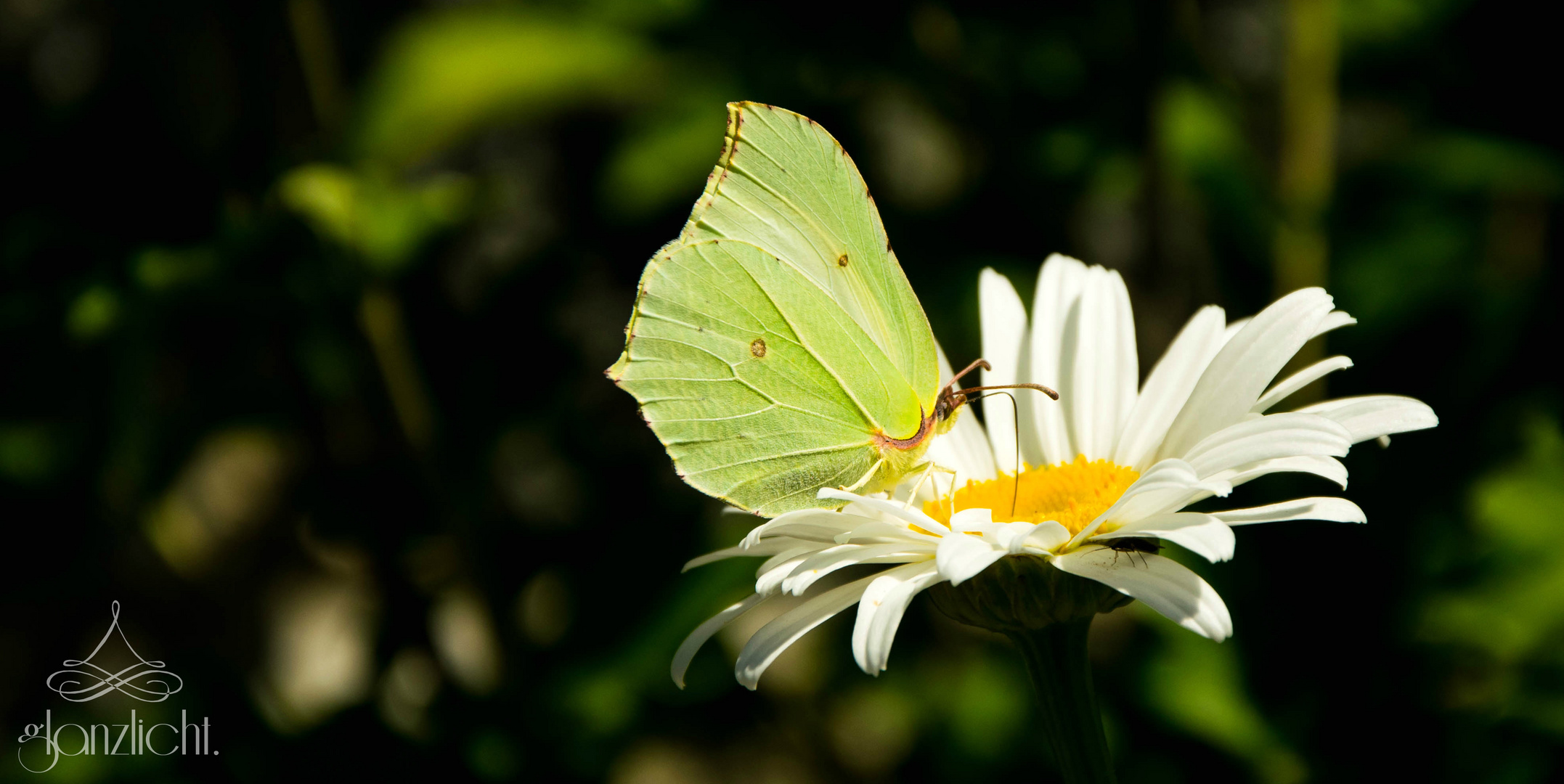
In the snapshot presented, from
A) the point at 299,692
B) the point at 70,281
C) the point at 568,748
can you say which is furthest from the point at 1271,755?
the point at 299,692

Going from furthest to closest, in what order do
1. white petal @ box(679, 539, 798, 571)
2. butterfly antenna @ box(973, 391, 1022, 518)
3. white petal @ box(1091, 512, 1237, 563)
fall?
butterfly antenna @ box(973, 391, 1022, 518) → white petal @ box(679, 539, 798, 571) → white petal @ box(1091, 512, 1237, 563)

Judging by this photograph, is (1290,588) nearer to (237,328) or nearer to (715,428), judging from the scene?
(715,428)

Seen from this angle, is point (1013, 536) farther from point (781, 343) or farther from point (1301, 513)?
point (781, 343)

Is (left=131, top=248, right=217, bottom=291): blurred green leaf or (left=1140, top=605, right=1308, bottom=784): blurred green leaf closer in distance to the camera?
(left=131, top=248, right=217, bottom=291): blurred green leaf

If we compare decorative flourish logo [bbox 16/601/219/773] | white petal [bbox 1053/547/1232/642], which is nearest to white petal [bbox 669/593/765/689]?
white petal [bbox 1053/547/1232/642]

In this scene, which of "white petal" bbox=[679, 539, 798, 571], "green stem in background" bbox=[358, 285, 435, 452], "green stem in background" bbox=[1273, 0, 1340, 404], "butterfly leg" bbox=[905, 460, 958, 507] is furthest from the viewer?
"green stem in background" bbox=[1273, 0, 1340, 404]

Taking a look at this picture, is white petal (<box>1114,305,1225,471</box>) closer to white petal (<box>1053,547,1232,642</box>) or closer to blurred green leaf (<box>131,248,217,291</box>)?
white petal (<box>1053,547,1232,642</box>)
